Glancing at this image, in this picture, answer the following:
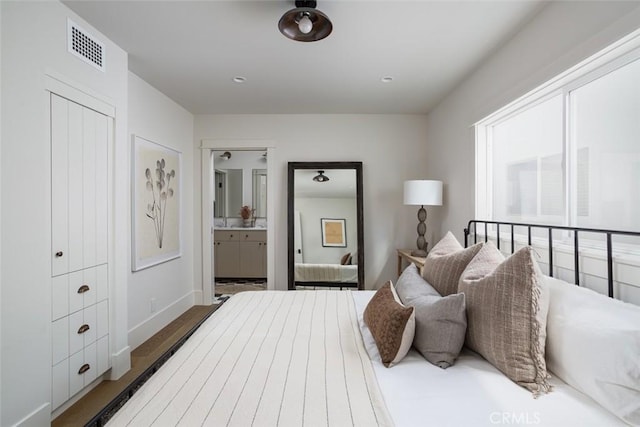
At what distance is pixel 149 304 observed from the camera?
310 centimetres

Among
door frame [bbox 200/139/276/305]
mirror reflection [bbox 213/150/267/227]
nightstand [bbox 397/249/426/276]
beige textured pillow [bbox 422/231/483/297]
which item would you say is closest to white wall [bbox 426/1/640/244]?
nightstand [bbox 397/249/426/276]

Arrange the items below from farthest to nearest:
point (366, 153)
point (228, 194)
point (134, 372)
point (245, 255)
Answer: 1. point (228, 194)
2. point (245, 255)
3. point (366, 153)
4. point (134, 372)

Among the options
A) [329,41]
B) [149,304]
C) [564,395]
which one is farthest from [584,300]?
[149,304]

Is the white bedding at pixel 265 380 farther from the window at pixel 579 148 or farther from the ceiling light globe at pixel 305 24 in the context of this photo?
the ceiling light globe at pixel 305 24

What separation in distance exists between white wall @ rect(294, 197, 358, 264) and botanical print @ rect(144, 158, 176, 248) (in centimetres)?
151

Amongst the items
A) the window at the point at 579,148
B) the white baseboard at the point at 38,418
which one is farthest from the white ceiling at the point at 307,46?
the white baseboard at the point at 38,418

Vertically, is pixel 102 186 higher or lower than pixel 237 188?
lower

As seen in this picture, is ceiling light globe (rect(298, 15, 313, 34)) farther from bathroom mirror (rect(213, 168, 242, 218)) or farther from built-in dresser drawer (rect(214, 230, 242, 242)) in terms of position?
bathroom mirror (rect(213, 168, 242, 218))

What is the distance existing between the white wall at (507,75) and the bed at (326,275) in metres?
1.20

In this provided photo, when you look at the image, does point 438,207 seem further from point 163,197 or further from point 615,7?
point 163,197

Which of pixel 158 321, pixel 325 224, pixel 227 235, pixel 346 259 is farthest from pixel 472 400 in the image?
pixel 227 235

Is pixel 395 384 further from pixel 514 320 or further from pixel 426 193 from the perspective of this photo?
pixel 426 193

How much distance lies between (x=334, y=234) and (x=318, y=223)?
0.25 meters

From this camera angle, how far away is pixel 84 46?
2021 mm
